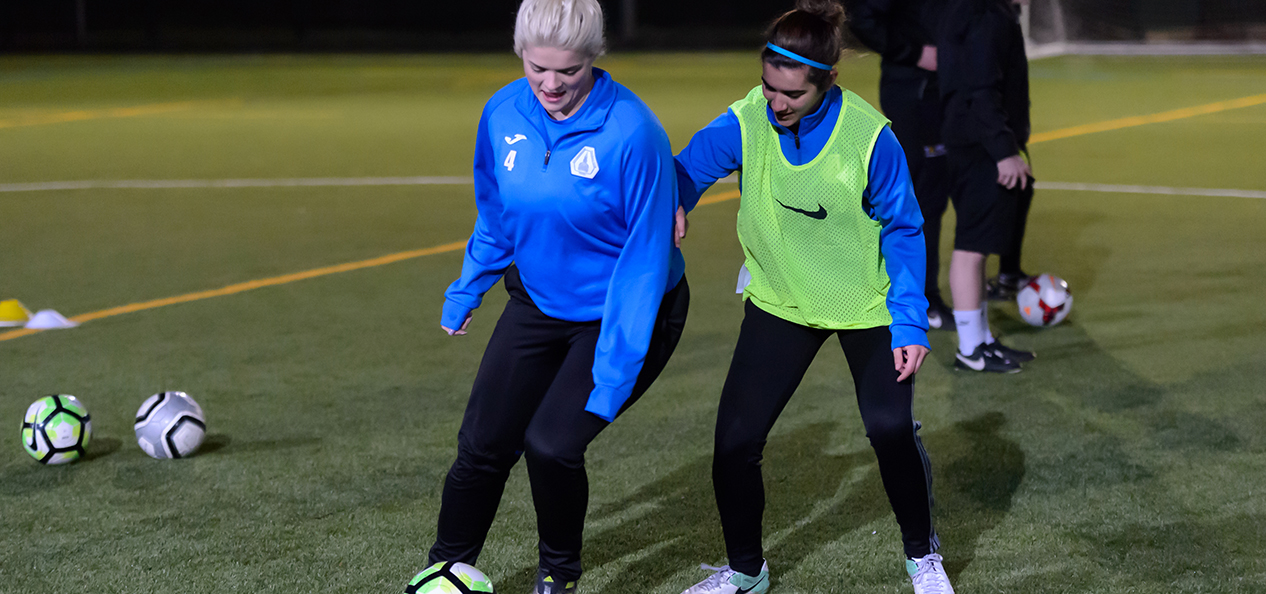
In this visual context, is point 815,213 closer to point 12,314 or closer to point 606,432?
point 606,432

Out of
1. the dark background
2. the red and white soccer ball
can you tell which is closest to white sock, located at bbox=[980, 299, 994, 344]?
the red and white soccer ball

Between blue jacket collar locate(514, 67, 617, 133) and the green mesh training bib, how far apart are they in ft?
1.64

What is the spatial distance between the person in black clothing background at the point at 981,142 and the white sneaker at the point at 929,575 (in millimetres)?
2737

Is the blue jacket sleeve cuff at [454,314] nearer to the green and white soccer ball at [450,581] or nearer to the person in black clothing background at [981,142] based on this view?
the green and white soccer ball at [450,581]

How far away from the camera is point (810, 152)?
12.0ft

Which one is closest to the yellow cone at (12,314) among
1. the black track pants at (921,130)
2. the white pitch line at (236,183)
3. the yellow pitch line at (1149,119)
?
the white pitch line at (236,183)

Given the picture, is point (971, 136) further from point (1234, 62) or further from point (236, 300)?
point (1234, 62)

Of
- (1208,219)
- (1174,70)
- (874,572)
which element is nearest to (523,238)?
(874,572)

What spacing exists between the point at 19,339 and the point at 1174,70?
23.5 m

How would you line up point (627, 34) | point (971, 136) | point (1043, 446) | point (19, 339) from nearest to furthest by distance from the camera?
1. point (1043, 446)
2. point (971, 136)
3. point (19, 339)
4. point (627, 34)

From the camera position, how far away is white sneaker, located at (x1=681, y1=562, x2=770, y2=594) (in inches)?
157

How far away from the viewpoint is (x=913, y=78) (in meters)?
7.14

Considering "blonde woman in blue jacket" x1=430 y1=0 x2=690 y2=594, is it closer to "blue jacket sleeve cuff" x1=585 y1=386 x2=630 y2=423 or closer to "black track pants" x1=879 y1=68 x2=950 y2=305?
"blue jacket sleeve cuff" x1=585 y1=386 x2=630 y2=423

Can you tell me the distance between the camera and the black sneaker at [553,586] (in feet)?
12.6
